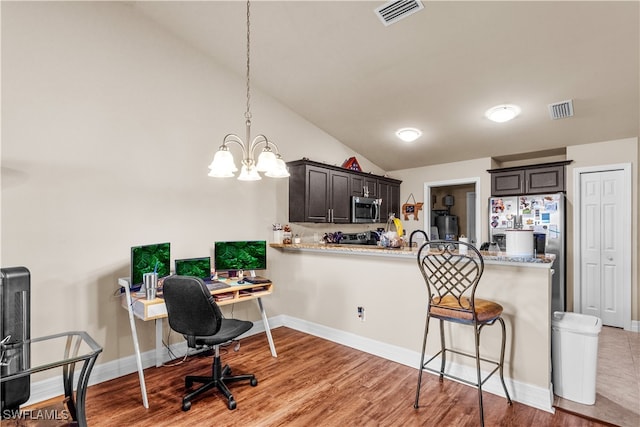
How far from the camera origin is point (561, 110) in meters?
3.64

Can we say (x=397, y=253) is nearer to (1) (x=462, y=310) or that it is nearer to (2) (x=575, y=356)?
(1) (x=462, y=310)

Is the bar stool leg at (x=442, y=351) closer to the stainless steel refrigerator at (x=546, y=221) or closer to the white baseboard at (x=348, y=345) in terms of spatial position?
the white baseboard at (x=348, y=345)

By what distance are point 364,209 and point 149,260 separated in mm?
3283

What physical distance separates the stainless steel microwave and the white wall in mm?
1899

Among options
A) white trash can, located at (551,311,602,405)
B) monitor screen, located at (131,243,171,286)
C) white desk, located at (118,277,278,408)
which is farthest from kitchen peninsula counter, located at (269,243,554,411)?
monitor screen, located at (131,243,171,286)

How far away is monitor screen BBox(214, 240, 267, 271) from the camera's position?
3.43m

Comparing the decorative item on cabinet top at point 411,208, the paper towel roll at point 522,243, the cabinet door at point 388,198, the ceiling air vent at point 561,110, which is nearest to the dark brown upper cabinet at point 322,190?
the cabinet door at point 388,198

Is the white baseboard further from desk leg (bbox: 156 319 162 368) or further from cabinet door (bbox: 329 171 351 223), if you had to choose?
cabinet door (bbox: 329 171 351 223)

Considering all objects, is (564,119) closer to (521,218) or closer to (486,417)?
(521,218)

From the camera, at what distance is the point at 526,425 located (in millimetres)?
2164

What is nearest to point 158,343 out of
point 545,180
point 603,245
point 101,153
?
point 101,153

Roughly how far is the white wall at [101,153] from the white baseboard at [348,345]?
0.13m

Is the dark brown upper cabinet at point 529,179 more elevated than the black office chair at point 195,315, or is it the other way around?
the dark brown upper cabinet at point 529,179

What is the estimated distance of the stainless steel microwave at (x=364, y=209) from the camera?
196 inches
